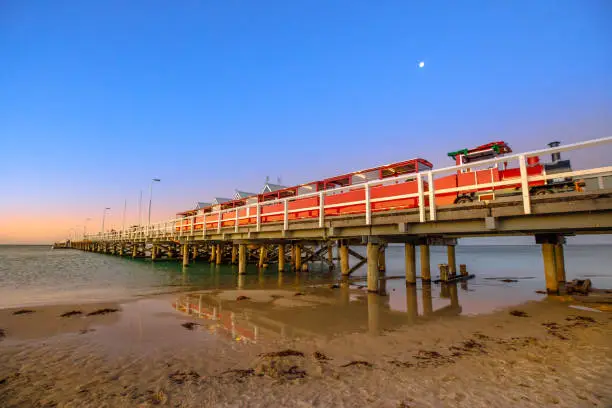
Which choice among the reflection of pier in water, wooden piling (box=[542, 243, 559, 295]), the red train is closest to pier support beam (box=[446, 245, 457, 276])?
the reflection of pier in water

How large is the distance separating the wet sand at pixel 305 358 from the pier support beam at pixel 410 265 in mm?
5131

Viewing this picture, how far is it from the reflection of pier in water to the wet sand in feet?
0.25

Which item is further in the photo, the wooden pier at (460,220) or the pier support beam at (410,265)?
the pier support beam at (410,265)

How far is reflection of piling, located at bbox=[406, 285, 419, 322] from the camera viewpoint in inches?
297

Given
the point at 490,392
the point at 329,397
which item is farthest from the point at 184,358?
the point at 490,392

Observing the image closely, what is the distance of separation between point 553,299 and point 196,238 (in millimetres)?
19491

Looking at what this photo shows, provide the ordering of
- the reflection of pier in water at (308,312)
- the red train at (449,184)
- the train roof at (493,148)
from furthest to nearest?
1. the train roof at (493,148)
2. the red train at (449,184)
3. the reflection of pier in water at (308,312)

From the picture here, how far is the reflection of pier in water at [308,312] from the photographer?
6.11 meters

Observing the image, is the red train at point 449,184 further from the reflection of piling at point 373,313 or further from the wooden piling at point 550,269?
the wooden piling at point 550,269

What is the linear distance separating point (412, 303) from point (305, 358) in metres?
5.77

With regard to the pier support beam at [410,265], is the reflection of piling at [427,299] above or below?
below

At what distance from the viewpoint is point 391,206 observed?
35.1 ft

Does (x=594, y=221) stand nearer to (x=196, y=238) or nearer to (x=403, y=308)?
(x=403, y=308)

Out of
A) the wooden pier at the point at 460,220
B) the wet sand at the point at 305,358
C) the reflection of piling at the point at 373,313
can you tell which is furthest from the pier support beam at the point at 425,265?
the wet sand at the point at 305,358
